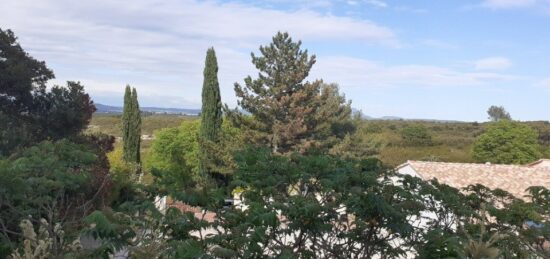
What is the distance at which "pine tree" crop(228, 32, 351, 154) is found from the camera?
31.9m

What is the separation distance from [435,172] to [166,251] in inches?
774

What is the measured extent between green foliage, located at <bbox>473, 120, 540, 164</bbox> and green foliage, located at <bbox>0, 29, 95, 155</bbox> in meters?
36.8

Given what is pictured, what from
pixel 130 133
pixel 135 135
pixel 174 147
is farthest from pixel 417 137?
pixel 130 133

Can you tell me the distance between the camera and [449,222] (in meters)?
7.16

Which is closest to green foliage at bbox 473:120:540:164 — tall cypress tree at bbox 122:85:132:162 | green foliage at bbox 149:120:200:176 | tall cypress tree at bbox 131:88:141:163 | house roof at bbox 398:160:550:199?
house roof at bbox 398:160:550:199

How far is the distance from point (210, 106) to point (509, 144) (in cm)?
2795

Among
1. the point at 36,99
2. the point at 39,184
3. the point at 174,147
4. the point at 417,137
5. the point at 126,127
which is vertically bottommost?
the point at 174,147

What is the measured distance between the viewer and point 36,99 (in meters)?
20.9

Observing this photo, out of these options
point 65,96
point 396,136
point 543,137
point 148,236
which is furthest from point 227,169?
point 543,137

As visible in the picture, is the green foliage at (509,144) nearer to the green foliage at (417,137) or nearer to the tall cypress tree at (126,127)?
the green foliage at (417,137)

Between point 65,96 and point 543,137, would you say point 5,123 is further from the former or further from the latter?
point 543,137

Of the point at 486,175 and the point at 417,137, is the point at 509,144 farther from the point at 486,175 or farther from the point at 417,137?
the point at 486,175

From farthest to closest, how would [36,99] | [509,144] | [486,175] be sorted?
[509,144]
[486,175]
[36,99]

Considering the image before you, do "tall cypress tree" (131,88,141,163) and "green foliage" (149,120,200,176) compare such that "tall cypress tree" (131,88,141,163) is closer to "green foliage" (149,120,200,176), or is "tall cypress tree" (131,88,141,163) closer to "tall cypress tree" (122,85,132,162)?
"tall cypress tree" (122,85,132,162)
